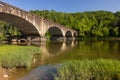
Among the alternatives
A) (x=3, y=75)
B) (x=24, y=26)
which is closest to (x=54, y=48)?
(x=24, y=26)

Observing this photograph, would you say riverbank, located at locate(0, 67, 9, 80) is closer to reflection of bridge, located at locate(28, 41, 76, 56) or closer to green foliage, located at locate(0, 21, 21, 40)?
reflection of bridge, located at locate(28, 41, 76, 56)

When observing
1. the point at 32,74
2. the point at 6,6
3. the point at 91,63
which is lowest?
the point at 32,74

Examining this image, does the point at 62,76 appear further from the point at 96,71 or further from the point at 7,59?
the point at 7,59

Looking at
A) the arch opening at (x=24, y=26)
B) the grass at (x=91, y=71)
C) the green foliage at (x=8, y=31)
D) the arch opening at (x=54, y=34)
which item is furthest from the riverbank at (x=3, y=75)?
the arch opening at (x=54, y=34)

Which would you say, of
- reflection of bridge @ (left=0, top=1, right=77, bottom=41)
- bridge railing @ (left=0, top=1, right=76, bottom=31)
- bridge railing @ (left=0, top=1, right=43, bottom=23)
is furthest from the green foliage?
bridge railing @ (left=0, top=1, right=43, bottom=23)

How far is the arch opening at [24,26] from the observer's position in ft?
180

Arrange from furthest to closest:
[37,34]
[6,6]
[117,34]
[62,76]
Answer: [117,34], [37,34], [6,6], [62,76]

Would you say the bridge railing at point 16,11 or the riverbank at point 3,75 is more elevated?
the bridge railing at point 16,11

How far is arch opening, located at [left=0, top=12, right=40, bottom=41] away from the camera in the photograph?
5481cm

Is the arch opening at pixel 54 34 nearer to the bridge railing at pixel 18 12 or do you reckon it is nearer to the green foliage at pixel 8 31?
the green foliage at pixel 8 31

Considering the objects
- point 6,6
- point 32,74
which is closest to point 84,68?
Result: point 32,74

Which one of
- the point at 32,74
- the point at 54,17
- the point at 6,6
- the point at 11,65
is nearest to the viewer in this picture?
the point at 32,74

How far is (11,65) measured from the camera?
1753 cm

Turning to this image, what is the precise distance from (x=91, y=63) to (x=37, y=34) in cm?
6006
